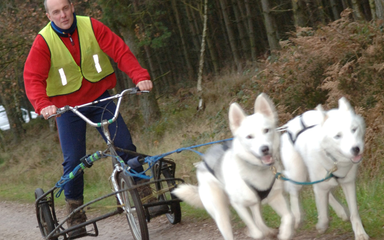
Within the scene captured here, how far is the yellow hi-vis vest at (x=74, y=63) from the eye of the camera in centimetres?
488

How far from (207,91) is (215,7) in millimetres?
11651

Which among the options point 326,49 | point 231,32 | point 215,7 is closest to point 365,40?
point 326,49

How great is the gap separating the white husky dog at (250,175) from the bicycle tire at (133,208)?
0.89 metres

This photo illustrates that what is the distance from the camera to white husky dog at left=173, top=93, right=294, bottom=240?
10.7ft

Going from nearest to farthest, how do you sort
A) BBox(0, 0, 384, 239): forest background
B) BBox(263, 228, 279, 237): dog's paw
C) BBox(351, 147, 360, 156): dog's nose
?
BBox(351, 147, 360, 156): dog's nose
BBox(263, 228, 279, 237): dog's paw
BBox(0, 0, 384, 239): forest background

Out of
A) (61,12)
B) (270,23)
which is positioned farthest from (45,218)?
(270,23)

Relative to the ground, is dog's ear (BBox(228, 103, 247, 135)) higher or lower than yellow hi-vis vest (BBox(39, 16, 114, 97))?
lower

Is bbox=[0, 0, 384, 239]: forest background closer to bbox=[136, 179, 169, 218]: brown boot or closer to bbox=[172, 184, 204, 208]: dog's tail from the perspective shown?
bbox=[172, 184, 204, 208]: dog's tail

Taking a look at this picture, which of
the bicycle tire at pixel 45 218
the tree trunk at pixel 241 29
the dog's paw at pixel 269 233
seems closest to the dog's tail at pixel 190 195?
the dog's paw at pixel 269 233

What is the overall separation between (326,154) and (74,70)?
2884 mm

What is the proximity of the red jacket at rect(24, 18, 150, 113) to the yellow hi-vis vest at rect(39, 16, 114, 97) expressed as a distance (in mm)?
52

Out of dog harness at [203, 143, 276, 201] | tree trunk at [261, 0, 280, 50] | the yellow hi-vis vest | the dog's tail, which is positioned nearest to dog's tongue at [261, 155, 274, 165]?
dog harness at [203, 143, 276, 201]

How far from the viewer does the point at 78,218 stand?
5281 millimetres

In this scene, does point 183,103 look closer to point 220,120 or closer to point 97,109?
point 220,120
